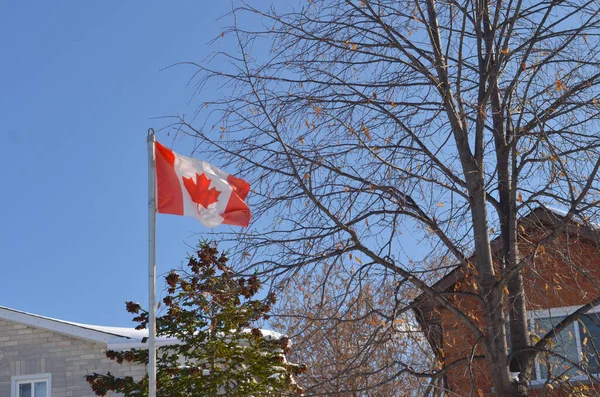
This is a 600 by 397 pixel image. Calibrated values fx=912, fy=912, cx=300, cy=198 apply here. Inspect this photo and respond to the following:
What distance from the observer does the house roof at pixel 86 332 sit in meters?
17.7

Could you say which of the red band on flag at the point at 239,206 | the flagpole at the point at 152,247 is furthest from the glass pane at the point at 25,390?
the red band on flag at the point at 239,206

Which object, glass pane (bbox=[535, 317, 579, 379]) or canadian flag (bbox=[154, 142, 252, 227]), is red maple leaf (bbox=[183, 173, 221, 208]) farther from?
glass pane (bbox=[535, 317, 579, 379])

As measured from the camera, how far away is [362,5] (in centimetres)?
960

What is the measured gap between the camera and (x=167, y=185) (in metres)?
10.0

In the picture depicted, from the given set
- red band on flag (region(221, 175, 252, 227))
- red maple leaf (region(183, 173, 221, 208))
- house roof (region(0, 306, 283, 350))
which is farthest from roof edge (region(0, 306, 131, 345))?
red band on flag (region(221, 175, 252, 227))

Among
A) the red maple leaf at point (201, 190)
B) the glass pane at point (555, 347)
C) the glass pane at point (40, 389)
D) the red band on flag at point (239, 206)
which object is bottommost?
the glass pane at point (555, 347)

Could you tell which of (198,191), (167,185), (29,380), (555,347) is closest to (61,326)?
(29,380)

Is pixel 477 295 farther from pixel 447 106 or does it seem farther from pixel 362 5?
pixel 362 5

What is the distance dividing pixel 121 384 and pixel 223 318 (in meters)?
2.56

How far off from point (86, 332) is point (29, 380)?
6.50 feet

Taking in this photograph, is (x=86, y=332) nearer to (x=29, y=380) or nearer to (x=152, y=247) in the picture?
(x=29, y=380)

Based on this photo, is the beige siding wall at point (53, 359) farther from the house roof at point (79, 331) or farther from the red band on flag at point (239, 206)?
the red band on flag at point (239, 206)

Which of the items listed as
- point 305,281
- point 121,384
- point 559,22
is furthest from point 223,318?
point 559,22

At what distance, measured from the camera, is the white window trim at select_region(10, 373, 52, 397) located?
19.4 metres
